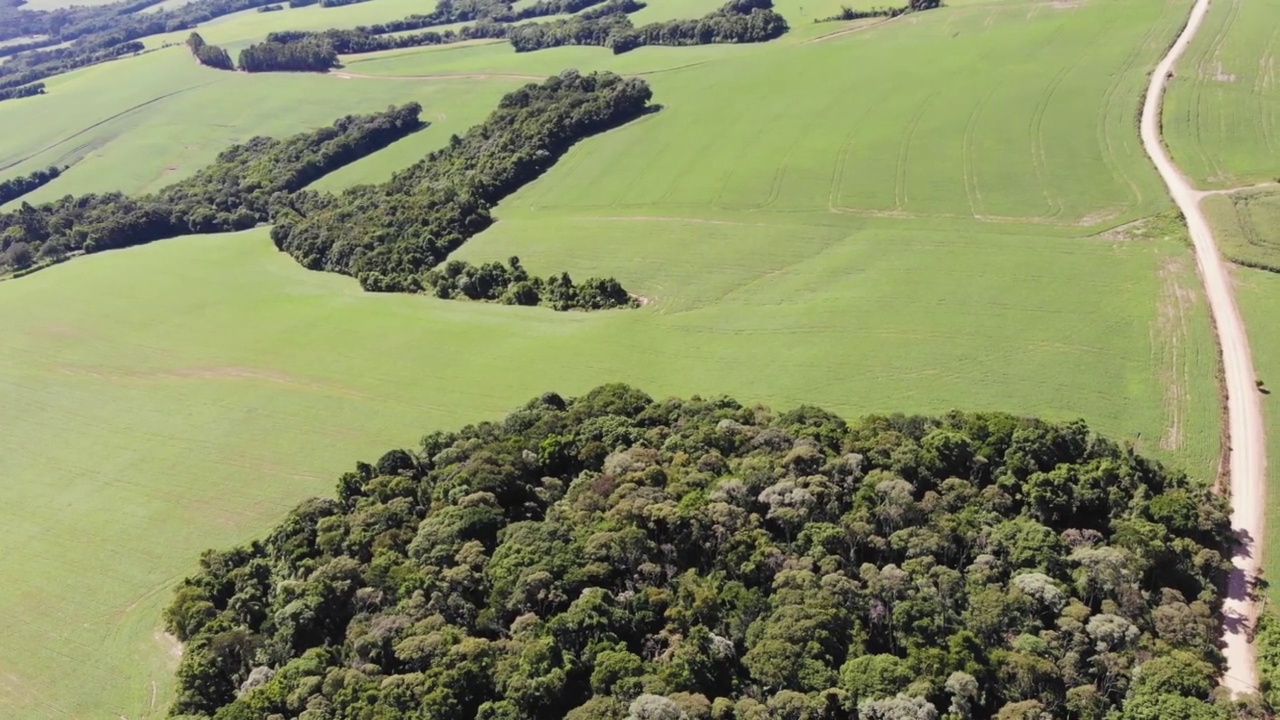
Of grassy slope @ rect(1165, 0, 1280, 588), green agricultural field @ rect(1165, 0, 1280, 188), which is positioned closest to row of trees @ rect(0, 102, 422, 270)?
green agricultural field @ rect(1165, 0, 1280, 188)

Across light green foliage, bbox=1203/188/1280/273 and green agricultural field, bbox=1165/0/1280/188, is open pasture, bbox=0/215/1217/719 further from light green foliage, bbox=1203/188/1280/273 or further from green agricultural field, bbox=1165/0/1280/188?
green agricultural field, bbox=1165/0/1280/188

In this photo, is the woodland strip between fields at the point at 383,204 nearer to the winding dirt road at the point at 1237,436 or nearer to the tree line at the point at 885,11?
the tree line at the point at 885,11

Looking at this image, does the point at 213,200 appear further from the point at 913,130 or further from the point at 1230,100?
the point at 1230,100

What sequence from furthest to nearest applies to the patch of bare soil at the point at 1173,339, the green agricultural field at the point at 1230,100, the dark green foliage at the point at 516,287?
the green agricultural field at the point at 1230,100
the dark green foliage at the point at 516,287
the patch of bare soil at the point at 1173,339

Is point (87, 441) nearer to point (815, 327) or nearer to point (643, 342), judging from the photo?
point (643, 342)

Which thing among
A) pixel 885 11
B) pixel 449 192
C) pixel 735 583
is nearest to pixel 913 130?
pixel 885 11

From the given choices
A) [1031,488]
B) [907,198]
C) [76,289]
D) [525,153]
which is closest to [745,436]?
[1031,488]

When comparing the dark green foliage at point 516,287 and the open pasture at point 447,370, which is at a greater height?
the dark green foliage at point 516,287

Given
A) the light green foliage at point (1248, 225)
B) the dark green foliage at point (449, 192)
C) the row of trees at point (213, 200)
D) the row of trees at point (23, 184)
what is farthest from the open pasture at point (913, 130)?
the row of trees at point (23, 184)
